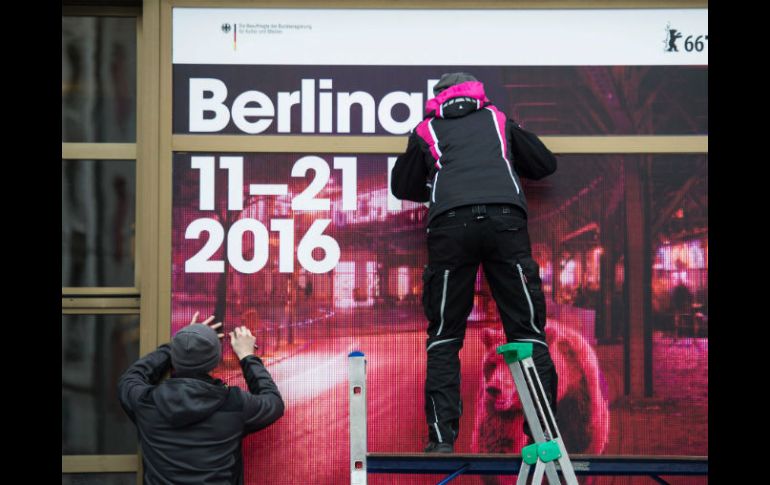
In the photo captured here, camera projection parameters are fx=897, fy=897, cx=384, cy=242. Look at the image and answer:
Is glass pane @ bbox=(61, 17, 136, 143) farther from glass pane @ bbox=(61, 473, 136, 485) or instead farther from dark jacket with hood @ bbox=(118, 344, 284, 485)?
glass pane @ bbox=(61, 473, 136, 485)

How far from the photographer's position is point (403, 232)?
4828 millimetres

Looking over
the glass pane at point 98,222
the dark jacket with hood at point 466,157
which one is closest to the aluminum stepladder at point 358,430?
the dark jacket with hood at point 466,157

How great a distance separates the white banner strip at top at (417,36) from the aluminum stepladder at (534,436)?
6.25ft

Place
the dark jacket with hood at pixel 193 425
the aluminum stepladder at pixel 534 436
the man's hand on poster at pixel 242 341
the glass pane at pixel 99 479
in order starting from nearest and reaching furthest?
the aluminum stepladder at pixel 534 436, the dark jacket with hood at pixel 193 425, the man's hand on poster at pixel 242 341, the glass pane at pixel 99 479

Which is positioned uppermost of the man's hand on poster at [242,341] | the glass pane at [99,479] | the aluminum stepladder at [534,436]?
the man's hand on poster at [242,341]

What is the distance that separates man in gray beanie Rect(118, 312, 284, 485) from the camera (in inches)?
163

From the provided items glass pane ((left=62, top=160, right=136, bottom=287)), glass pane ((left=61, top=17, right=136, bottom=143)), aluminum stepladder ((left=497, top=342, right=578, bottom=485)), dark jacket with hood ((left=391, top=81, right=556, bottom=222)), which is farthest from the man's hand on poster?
aluminum stepladder ((left=497, top=342, right=578, bottom=485))

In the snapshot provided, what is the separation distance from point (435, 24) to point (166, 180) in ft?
5.53

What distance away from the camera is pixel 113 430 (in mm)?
4863

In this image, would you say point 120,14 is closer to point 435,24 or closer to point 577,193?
point 435,24

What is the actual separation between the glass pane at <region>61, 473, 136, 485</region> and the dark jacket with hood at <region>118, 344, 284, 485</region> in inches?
24.2

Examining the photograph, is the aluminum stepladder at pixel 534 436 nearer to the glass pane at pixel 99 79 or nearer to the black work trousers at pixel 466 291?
the black work trousers at pixel 466 291

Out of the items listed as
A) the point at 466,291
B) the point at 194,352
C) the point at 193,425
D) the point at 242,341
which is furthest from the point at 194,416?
the point at 466,291

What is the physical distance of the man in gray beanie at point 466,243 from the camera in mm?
4238
